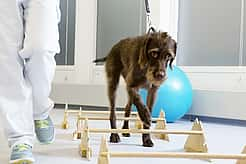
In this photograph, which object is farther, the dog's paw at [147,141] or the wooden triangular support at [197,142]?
the dog's paw at [147,141]

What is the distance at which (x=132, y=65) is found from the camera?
6.03ft

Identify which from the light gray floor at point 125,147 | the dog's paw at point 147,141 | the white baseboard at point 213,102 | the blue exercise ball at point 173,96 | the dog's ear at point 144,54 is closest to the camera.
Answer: the light gray floor at point 125,147

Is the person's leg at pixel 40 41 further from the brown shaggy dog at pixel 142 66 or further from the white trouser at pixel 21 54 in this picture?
the brown shaggy dog at pixel 142 66

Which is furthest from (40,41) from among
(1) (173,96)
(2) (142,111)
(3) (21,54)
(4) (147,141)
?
(1) (173,96)

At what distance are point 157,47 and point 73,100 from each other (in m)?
2.80

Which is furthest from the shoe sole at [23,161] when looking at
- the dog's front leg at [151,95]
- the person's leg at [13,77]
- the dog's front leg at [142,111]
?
the dog's front leg at [151,95]

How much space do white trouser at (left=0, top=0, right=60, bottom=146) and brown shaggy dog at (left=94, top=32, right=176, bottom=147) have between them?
20.7 inches

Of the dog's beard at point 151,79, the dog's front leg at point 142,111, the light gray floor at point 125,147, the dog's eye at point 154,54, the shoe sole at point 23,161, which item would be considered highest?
the dog's eye at point 154,54

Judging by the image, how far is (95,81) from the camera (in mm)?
4199

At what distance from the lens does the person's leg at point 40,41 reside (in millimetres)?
1312

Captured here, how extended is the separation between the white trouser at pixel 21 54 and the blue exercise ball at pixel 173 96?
1601 millimetres

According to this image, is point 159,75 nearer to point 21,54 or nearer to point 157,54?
point 157,54

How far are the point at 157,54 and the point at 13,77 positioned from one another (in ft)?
2.21

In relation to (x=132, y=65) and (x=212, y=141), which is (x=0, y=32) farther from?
(x=212, y=141)
